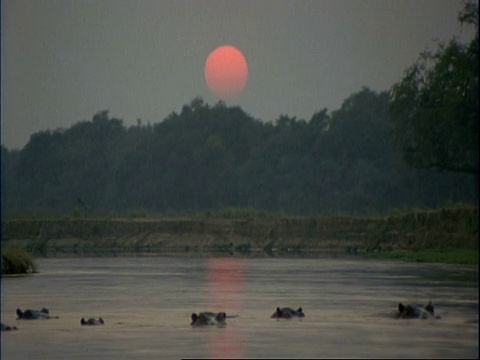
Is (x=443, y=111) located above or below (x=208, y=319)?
above

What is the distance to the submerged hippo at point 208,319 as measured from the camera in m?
18.5

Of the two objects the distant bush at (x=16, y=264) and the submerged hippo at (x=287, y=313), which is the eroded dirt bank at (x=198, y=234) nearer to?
the distant bush at (x=16, y=264)

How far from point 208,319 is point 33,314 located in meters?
2.93

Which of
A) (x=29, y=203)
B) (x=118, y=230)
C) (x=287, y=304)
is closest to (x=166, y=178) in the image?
(x=29, y=203)

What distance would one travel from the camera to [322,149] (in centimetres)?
6088

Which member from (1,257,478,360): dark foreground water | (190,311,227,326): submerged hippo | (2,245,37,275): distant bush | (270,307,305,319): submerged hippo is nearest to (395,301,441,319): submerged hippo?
(1,257,478,360): dark foreground water

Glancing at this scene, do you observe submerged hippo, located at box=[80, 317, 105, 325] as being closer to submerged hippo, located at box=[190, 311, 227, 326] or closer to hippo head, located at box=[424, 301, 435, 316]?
submerged hippo, located at box=[190, 311, 227, 326]

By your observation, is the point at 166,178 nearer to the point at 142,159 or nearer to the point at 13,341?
the point at 142,159

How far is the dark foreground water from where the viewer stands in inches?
623

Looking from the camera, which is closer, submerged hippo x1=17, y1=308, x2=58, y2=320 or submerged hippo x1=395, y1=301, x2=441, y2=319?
submerged hippo x1=395, y1=301, x2=441, y2=319

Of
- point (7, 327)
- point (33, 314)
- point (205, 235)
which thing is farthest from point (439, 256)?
point (205, 235)

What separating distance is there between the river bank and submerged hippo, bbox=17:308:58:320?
2241cm

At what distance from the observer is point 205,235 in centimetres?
5312

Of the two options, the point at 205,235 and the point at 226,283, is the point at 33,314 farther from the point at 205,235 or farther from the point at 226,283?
the point at 205,235
